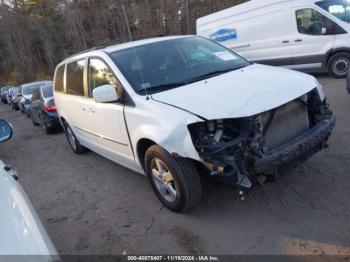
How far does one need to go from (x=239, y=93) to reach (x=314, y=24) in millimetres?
7257

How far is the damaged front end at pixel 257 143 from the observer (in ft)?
10.0

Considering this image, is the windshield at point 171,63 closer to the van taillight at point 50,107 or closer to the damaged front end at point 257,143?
the damaged front end at point 257,143

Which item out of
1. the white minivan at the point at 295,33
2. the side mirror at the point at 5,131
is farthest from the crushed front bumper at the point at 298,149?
the white minivan at the point at 295,33

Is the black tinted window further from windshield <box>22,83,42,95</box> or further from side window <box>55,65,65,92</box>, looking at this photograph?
windshield <box>22,83,42,95</box>

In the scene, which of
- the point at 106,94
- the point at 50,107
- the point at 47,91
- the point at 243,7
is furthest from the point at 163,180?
the point at 243,7

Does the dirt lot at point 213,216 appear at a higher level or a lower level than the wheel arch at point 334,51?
lower

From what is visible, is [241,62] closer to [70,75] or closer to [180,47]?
[180,47]

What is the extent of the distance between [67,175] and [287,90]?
12.8 ft

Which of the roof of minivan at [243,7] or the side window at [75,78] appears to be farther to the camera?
the roof of minivan at [243,7]

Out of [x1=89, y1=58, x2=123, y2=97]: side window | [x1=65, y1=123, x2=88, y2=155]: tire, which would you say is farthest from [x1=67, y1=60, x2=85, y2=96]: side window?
[x1=65, y1=123, x2=88, y2=155]: tire

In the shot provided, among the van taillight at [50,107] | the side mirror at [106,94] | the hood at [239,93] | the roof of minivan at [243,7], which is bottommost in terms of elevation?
the van taillight at [50,107]

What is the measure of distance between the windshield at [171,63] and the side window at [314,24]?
18.8ft

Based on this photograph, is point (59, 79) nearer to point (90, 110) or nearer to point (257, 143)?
point (90, 110)

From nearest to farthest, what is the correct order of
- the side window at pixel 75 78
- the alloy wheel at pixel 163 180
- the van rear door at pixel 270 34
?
the alloy wheel at pixel 163 180
the side window at pixel 75 78
the van rear door at pixel 270 34
